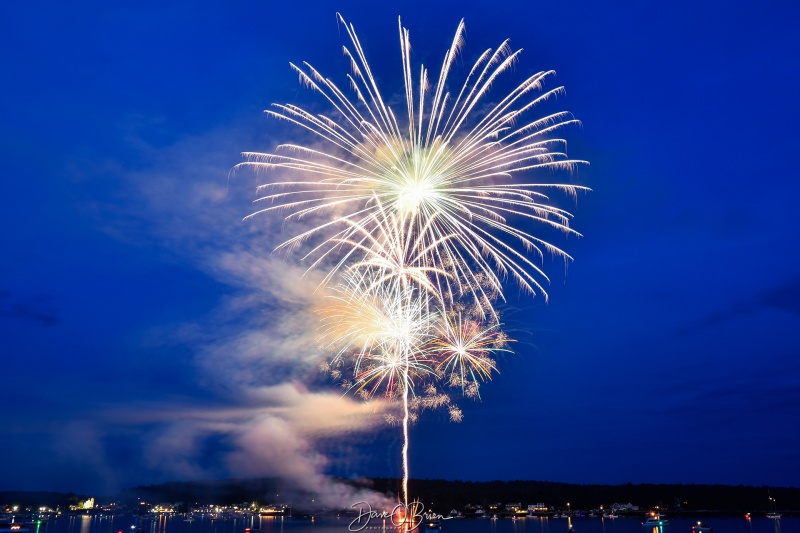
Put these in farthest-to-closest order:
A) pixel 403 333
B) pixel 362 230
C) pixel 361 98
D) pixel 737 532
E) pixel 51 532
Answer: pixel 51 532 < pixel 737 532 < pixel 403 333 < pixel 362 230 < pixel 361 98

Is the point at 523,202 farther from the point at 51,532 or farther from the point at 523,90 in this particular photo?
the point at 51,532

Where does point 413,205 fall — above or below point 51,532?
above

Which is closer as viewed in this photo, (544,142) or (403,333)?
(544,142)

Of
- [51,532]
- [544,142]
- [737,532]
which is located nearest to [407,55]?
[544,142]

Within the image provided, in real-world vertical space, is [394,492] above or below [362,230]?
below

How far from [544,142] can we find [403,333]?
1103cm

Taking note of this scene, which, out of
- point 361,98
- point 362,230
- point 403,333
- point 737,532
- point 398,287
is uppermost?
point 361,98

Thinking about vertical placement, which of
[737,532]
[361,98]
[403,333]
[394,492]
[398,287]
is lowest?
[737,532]

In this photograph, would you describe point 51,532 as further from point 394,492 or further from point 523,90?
point 523,90

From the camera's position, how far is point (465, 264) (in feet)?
Answer: 91.0

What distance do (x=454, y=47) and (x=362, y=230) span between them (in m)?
8.58

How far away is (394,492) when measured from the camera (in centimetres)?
15012

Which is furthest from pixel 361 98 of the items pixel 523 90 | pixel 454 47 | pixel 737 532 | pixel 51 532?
pixel 51 532

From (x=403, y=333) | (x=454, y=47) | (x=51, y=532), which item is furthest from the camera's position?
(x=51, y=532)
